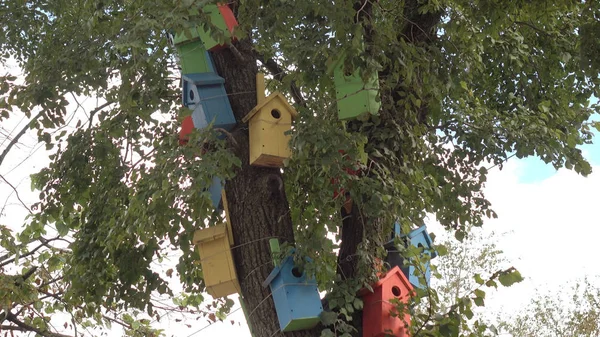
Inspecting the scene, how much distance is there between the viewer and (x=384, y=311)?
402 cm

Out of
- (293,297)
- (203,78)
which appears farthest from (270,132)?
(293,297)

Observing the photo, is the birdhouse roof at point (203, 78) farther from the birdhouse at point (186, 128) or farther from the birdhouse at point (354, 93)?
the birdhouse at point (354, 93)

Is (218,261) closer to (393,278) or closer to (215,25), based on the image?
(393,278)

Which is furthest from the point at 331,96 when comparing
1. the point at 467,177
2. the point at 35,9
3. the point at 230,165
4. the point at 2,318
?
the point at 2,318

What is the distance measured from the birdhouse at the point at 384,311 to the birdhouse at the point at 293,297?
257 millimetres

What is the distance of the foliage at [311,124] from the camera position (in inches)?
157

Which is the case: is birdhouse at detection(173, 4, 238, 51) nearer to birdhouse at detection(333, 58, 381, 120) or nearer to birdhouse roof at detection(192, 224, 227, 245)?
birdhouse at detection(333, 58, 381, 120)

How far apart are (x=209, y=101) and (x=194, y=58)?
1.07 ft

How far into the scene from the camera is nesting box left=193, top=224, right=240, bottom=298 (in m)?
4.13

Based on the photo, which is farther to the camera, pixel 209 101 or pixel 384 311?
pixel 209 101

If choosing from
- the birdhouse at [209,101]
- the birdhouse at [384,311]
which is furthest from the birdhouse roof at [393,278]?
the birdhouse at [209,101]

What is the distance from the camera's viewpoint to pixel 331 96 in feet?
15.4

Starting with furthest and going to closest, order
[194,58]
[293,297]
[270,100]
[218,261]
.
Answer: [194,58] < [270,100] < [218,261] < [293,297]

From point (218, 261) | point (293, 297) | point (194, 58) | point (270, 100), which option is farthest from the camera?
point (194, 58)
